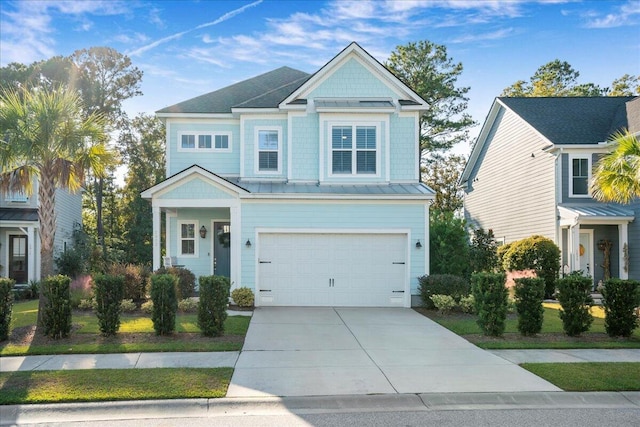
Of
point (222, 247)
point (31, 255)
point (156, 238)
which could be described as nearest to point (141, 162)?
point (31, 255)

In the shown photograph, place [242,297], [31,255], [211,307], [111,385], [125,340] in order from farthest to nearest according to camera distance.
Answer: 1. [31,255]
2. [242,297]
3. [211,307]
4. [125,340]
5. [111,385]

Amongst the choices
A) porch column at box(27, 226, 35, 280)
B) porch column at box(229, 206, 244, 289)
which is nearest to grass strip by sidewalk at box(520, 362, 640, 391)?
porch column at box(229, 206, 244, 289)

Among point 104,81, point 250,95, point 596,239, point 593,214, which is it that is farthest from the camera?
point 104,81

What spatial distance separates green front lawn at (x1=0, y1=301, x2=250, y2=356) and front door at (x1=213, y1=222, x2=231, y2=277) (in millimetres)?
5388

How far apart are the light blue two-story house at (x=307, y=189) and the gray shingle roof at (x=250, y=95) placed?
0.07 m

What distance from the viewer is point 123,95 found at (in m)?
29.8

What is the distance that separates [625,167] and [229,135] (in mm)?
12027

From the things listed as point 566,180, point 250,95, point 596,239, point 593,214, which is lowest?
point 596,239

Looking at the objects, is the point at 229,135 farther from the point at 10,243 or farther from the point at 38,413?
the point at 38,413

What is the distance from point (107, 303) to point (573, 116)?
19.3 m

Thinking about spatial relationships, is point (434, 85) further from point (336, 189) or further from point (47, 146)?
point (47, 146)

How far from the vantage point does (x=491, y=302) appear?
32.4ft

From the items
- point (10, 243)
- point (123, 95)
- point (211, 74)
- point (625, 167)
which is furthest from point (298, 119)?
point (123, 95)

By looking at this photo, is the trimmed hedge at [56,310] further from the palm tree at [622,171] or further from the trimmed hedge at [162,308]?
the palm tree at [622,171]
